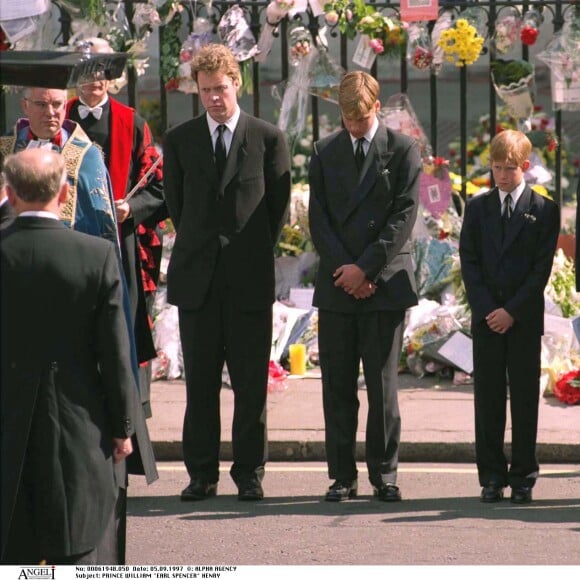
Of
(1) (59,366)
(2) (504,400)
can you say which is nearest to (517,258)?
(2) (504,400)

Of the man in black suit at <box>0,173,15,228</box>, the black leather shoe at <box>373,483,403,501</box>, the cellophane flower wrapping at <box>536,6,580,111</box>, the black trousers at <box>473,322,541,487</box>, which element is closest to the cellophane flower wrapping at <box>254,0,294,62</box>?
the cellophane flower wrapping at <box>536,6,580,111</box>

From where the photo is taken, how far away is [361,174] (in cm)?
732

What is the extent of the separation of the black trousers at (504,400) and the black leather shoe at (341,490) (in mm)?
609

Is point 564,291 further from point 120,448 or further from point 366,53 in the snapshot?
point 120,448

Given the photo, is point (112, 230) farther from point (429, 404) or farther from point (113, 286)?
point (429, 404)

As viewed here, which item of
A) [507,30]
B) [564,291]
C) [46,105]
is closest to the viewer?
[46,105]

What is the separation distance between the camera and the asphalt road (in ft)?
20.6

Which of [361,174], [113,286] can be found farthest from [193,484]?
[113,286]

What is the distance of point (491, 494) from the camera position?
7.20 m

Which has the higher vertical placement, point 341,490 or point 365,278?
point 365,278

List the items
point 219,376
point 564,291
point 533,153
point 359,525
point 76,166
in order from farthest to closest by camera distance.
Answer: point 533,153 → point 564,291 → point 219,376 → point 359,525 → point 76,166

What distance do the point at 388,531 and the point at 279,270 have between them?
169 inches

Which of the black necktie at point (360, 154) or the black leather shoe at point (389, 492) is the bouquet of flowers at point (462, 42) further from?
the black leather shoe at point (389, 492)

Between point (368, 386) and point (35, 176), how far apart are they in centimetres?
282
